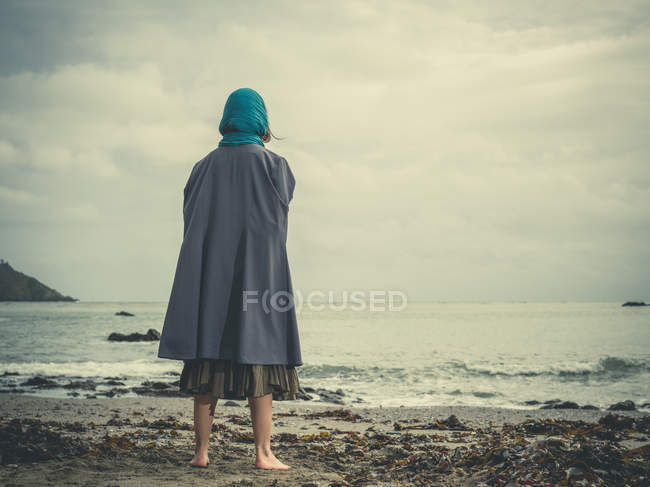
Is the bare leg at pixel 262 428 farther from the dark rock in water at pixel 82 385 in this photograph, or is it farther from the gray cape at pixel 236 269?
the dark rock in water at pixel 82 385

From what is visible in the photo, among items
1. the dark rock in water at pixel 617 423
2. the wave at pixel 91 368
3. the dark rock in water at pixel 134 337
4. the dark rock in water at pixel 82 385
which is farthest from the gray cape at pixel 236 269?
the dark rock in water at pixel 134 337

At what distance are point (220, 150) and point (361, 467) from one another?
245cm

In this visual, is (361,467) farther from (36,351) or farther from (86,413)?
(36,351)

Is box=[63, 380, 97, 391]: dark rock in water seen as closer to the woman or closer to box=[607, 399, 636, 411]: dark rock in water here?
the woman

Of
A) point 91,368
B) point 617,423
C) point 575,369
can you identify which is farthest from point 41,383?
point 575,369

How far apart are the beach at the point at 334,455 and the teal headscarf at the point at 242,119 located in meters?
2.12

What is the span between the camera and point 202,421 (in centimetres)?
299

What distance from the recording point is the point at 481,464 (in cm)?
323

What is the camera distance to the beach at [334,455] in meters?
2.79

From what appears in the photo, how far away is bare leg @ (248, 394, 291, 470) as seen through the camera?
9.64 ft

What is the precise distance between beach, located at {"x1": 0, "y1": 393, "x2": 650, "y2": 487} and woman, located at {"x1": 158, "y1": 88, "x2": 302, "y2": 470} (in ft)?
1.24

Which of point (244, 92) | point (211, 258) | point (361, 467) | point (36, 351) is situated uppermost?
point (244, 92)

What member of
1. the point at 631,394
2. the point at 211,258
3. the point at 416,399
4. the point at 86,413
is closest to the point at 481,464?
the point at 211,258

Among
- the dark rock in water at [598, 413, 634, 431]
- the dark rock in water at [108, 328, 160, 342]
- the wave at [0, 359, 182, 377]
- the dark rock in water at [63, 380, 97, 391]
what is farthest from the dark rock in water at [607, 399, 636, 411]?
the dark rock in water at [108, 328, 160, 342]
